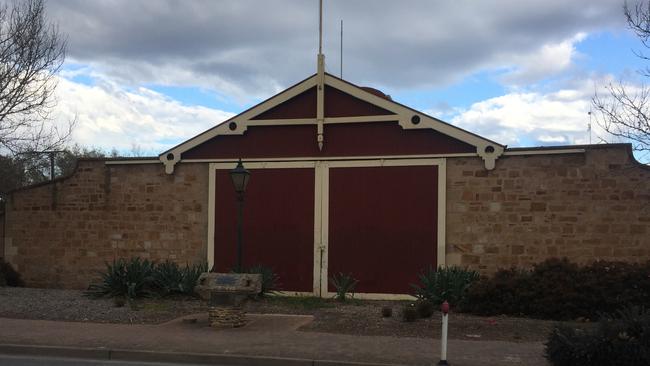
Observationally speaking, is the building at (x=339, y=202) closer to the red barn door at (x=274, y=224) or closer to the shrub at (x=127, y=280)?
the red barn door at (x=274, y=224)

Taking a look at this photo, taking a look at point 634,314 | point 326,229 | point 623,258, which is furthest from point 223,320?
point 623,258

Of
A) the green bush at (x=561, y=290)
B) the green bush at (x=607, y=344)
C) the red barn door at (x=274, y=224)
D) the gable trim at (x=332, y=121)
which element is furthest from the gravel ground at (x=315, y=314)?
the gable trim at (x=332, y=121)

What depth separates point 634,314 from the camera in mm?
8016

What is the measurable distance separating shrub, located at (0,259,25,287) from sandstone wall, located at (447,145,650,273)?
12.4m

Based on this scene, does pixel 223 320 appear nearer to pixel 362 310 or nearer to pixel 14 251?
pixel 362 310

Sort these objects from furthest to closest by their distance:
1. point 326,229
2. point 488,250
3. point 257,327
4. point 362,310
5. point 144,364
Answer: point 326,229, point 488,250, point 362,310, point 257,327, point 144,364

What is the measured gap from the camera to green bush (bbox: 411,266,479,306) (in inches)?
514

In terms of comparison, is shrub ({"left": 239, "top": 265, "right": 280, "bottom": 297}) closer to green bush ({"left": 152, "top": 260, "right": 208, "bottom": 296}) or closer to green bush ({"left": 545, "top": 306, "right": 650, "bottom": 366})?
green bush ({"left": 152, "top": 260, "right": 208, "bottom": 296})

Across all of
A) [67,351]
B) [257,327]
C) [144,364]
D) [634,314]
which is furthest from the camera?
[257,327]

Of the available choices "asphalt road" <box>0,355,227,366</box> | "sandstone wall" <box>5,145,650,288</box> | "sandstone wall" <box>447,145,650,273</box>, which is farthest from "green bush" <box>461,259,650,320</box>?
"asphalt road" <box>0,355,227,366</box>

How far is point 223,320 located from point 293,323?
1.33m

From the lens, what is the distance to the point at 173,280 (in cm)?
1467

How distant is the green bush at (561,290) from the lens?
11719 mm

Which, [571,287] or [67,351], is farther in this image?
[571,287]
